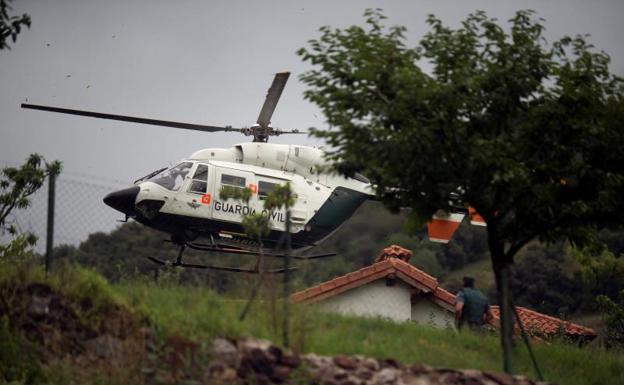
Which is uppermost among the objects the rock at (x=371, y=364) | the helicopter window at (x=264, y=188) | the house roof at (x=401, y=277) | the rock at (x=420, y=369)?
the helicopter window at (x=264, y=188)

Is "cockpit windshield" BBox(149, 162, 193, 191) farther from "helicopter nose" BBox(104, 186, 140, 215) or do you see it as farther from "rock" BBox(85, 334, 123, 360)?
"rock" BBox(85, 334, 123, 360)

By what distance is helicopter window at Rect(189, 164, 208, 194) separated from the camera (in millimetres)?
23500

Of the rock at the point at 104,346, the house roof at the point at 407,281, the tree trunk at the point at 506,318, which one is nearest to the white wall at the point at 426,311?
the house roof at the point at 407,281

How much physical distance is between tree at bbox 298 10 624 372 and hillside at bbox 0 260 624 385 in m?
2.46

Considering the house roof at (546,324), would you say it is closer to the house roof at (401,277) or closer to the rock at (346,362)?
the house roof at (401,277)

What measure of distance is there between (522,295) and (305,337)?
4396cm

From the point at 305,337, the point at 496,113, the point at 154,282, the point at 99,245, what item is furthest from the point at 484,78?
the point at 99,245

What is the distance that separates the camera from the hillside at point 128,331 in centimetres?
1296

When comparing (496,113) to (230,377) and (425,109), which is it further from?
(230,377)

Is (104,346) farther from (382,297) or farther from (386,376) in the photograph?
(382,297)

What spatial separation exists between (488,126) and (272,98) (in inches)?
419

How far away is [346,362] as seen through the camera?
1334 cm

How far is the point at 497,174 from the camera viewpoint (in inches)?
568

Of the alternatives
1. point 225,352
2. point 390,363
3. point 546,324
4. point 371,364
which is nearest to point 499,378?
point 390,363
